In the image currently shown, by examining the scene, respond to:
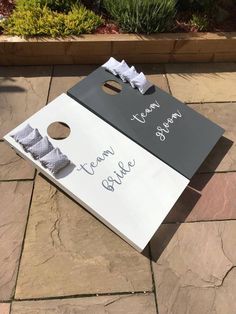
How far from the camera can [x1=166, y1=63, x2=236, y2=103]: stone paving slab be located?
308cm

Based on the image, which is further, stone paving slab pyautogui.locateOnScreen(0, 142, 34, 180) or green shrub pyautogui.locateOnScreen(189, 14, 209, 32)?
green shrub pyautogui.locateOnScreen(189, 14, 209, 32)

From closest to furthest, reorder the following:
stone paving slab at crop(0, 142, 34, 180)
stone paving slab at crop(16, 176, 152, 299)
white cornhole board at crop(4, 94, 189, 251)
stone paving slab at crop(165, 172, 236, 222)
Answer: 1. stone paving slab at crop(16, 176, 152, 299)
2. white cornhole board at crop(4, 94, 189, 251)
3. stone paving slab at crop(165, 172, 236, 222)
4. stone paving slab at crop(0, 142, 34, 180)

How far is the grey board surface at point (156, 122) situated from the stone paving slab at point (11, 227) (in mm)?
751

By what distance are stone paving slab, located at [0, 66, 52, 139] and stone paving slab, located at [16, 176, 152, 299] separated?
833 millimetres

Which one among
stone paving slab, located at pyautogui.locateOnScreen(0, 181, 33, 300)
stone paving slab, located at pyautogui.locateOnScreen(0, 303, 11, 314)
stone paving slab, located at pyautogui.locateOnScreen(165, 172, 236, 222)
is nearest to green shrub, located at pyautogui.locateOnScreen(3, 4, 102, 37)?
stone paving slab, located at pyautogui.locateOnScreen(0, 181, 33, 300)

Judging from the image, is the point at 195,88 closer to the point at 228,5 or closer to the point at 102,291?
the point at 228,5

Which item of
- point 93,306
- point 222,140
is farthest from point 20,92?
point 93,306

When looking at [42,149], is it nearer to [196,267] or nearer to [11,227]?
[11,227]

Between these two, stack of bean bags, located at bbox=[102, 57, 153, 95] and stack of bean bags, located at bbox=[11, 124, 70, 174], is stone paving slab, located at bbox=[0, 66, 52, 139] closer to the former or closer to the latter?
stack of bean bags, located at bbox=[11, 124, 70, 174]

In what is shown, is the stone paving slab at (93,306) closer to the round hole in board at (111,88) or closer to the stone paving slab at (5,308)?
the stone paving slab at (5,308)

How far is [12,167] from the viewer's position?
2.48 metres

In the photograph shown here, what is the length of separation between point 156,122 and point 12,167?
42.3 inches

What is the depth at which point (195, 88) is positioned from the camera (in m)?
3.16

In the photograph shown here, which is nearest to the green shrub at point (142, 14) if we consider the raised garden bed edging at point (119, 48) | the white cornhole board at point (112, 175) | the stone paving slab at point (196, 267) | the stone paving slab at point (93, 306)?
the raised garden bed edging at point (119, 48)
